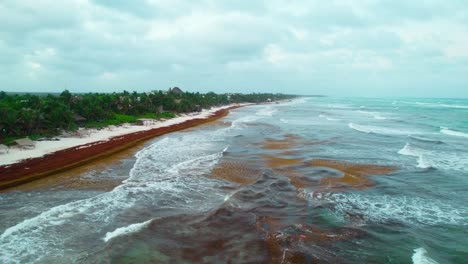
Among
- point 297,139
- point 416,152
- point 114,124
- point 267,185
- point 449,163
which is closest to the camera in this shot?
point 267,185

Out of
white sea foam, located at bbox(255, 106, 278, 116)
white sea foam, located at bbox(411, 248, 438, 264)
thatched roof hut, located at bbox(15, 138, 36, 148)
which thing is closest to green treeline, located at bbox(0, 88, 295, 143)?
thatched roof hut, located at bbox(15, 138, 36, 148)

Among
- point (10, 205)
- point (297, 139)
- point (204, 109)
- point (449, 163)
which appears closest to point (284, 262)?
point (10, 205)

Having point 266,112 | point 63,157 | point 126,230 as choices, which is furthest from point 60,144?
point 266,112

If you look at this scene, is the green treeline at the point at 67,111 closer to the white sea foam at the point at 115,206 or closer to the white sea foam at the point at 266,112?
the white sea foam at the point at 115,206

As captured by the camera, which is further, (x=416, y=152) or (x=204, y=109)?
(x=204, y=109)

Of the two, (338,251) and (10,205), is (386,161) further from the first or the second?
(10,205)

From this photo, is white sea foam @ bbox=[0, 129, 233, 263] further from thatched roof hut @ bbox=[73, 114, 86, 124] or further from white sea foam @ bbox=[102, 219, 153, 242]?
thatched roof hut @ bbox=[73, 114, 86, 124]
